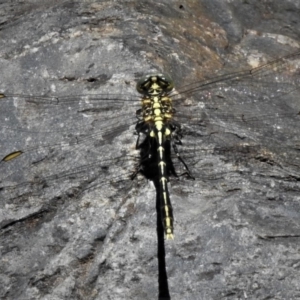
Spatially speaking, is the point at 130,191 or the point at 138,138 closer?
the point at 130,191

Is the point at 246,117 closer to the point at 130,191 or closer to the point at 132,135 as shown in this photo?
the point at 132,135

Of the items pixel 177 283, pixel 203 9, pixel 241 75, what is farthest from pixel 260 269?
pixel 203 9

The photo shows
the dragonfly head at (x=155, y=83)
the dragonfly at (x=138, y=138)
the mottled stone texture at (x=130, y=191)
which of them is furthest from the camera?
the dragonfly head at (x=155, y=83)

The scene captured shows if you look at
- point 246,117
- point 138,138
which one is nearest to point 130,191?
point 138,138

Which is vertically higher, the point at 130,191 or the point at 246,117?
the point at 246,117

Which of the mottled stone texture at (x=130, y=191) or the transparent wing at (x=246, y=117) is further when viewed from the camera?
the transparent wing at (x=246, y=117)

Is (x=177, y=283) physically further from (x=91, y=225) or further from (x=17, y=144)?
(x=17, y=144)
